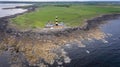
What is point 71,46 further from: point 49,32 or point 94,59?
point 49,32

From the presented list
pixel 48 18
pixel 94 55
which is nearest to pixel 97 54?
pixel 94 55

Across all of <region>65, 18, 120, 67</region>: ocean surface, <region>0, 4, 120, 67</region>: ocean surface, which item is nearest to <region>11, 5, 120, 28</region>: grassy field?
<region>0, 4, 120, 67</region>: ocean surface

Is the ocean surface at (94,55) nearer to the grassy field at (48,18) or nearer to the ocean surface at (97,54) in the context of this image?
the ocean surface at (97,54)

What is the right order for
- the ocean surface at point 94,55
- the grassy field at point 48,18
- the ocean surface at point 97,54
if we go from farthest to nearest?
the grassy field at point 48,18 → the ocean surface at point 94,55 → the ocean surface at point 97,54

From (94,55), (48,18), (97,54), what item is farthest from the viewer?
(48,18)

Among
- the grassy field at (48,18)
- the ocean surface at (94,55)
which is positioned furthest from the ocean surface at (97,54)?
the grassy field at (48,18)

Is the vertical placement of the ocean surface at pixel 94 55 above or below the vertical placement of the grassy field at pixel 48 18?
above

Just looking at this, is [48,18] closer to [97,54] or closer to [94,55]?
[97,54]

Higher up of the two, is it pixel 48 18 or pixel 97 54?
pixel 97 54

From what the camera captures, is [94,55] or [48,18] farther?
[48,18]

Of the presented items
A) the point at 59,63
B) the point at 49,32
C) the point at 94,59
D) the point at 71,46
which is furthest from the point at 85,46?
the point at 49,32

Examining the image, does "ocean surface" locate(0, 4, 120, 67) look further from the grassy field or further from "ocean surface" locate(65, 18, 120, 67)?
the grassy field

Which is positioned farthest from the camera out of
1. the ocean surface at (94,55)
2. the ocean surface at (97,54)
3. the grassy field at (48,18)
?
the grassy field at (48,18)
